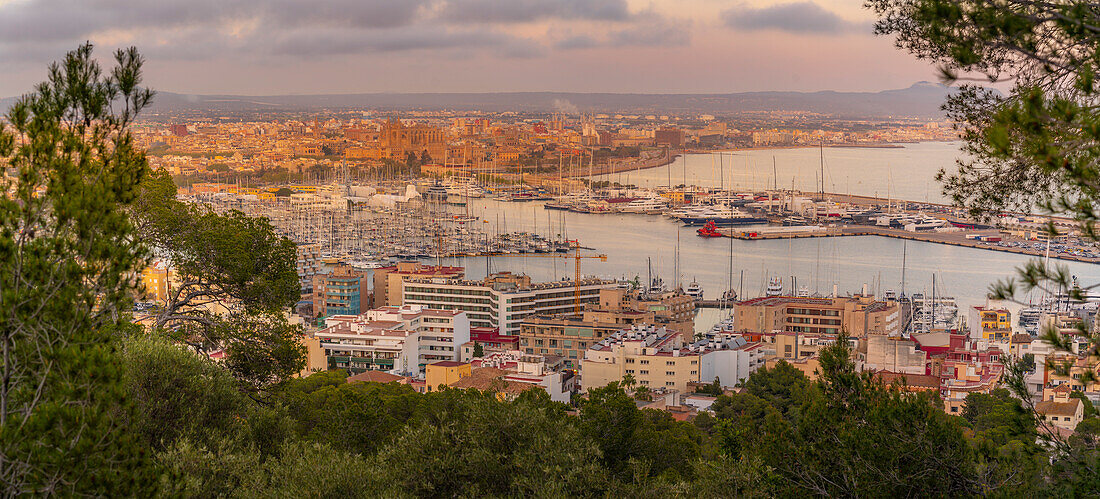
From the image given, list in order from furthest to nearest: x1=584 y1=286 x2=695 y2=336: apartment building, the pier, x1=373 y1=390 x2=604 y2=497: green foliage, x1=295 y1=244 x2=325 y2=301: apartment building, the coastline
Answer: the coastline, the pier, x1=295 y1=244 x2=325 y2=301: apartment building, x1=584 y1=286 x2=695 y2=336: apartment building, x1=373 y1=390 x2=604 y2=497: green foliage

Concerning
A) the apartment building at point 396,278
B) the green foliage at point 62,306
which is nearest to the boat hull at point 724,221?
the apartment building at point 396,278

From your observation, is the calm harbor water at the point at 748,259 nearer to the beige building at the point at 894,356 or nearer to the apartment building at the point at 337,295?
the apartment building at the point at 337,295

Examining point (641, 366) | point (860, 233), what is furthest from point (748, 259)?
point (641, 366)

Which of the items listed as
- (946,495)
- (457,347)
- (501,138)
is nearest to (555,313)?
(457,347)

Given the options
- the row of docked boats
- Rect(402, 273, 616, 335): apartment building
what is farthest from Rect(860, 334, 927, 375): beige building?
the row of docked boats

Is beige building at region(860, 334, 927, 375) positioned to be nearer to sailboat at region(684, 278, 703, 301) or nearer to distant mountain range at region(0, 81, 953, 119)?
sailboat at region(684, 278, 703, 301)
